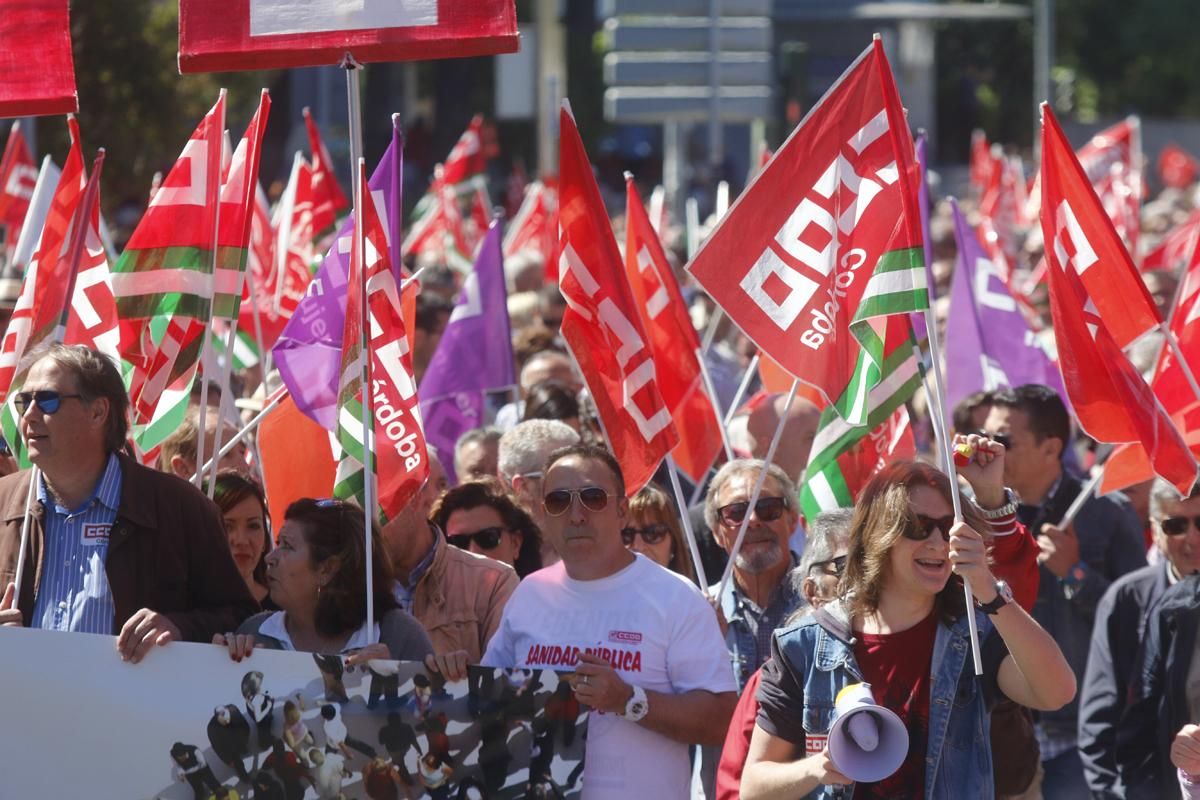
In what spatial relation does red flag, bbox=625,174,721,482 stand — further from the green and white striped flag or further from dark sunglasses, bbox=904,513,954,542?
dark sunglasses, bbox=904,513,954,542

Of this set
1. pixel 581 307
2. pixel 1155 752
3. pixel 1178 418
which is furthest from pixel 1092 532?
pixel 581 307

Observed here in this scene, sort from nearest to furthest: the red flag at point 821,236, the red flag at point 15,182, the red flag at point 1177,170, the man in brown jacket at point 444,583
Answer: the red flag at point 821,236, the man in brown jacket at point 444,583, the red flag at point 15,182, the red flag at point 1177,170

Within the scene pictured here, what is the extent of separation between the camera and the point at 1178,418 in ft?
20.5

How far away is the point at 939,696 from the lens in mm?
4195

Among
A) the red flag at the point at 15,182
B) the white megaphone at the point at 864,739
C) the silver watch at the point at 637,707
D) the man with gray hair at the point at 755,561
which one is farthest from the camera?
the red flag at the point at 15,182

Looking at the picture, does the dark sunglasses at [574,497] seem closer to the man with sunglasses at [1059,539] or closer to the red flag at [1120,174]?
the man with sunglasses at [1059,539]

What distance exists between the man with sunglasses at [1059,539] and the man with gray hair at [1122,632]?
1.49 feet

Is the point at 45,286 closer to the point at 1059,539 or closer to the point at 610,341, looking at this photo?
the point at 610,341

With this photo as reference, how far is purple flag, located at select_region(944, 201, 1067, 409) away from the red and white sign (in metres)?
3.58

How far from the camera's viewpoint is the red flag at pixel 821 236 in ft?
17.7

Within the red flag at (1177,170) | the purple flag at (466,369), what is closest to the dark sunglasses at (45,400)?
the purple flag at (466,369)

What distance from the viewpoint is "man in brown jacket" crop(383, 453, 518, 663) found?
5559 millimetres

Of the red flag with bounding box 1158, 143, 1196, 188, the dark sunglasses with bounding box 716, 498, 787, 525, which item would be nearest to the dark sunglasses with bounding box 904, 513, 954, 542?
the dark sunglasses with bounding box 716, 498, 787, 525

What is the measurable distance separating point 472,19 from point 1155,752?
8.67ft
